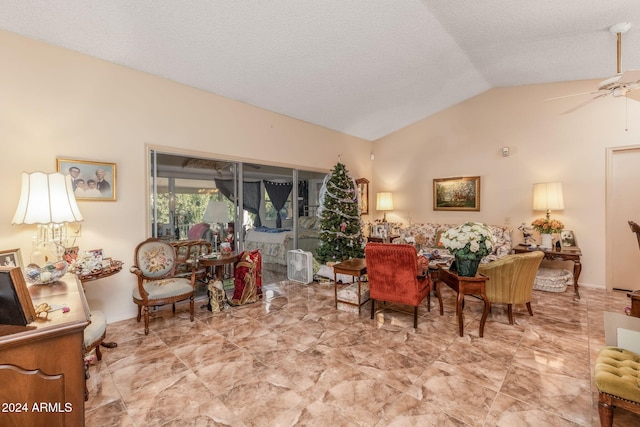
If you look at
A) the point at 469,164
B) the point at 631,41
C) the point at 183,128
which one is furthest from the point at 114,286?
the point at 631,41

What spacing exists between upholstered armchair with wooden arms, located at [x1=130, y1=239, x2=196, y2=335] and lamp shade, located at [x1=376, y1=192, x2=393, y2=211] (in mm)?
4652

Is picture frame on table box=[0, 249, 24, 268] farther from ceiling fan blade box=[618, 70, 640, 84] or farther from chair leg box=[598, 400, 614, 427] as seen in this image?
ceiling fan blade box=[618, 70, 640, 84]

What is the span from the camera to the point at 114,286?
3.61 meters

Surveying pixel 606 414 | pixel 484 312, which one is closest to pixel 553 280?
pixel 484 312

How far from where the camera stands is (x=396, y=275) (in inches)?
131

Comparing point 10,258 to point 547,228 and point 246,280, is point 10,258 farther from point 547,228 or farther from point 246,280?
point 547,228

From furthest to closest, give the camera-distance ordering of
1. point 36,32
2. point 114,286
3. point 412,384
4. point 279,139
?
point 279,139 → point 114,286 → point 36,32 → point 412,384

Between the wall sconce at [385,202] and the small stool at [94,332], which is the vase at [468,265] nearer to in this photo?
the small stool at [94,332]

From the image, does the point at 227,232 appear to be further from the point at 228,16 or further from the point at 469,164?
the point at 469,164

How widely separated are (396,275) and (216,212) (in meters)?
2.99

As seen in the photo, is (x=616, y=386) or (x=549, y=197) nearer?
(x=616, y=386)

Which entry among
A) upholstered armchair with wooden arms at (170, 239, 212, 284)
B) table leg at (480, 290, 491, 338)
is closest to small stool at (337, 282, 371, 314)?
table leg at (480, 290, 491, 338)

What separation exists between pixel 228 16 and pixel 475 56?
3.67 metres

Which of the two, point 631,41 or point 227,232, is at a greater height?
point 631,41
